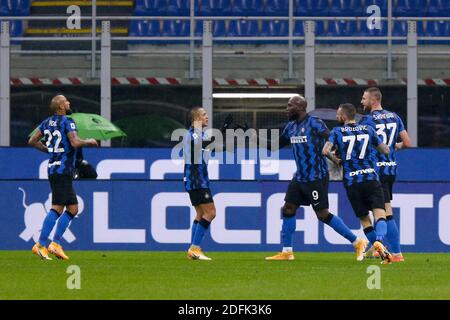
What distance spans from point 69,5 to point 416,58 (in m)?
6.93

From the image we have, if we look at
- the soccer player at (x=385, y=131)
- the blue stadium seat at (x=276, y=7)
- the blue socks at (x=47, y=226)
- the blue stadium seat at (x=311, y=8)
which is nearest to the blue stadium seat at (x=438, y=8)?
the blue stadium seat at (x=311, y=8)

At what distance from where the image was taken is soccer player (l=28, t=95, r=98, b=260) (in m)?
15.6

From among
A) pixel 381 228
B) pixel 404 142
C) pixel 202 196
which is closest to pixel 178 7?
pixel 202 196

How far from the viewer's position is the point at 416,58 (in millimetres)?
19125

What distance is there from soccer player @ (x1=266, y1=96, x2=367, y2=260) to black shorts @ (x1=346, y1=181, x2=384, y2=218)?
28.8 inches

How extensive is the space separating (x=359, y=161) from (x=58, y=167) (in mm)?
3459

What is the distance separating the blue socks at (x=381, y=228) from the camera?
1428cm

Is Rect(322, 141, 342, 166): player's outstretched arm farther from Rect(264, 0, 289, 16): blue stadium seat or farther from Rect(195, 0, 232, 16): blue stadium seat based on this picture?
Rect(195, 0, 232, 16): blue stadium seat

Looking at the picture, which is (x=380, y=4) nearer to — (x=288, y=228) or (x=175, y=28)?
(x=175, y=28)

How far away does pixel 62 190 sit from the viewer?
15.7m

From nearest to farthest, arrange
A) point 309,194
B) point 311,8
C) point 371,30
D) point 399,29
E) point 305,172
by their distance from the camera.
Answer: point 309,194 < point 305,172 < point 371,30 < point 399,29 < point 311,8

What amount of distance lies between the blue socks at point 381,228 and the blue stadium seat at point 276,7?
9.99 meters
